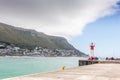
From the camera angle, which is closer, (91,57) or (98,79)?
(98,79)

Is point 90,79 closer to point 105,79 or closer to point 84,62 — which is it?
point 105,79

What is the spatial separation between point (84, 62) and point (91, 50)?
5342 mm

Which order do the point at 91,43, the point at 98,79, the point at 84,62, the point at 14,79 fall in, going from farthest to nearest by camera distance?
the point at 91,43 < the point at 84,62 < the point at 98,79 < the point at 14,79

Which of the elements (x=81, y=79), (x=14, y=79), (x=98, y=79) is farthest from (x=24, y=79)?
(x=98, y=79)

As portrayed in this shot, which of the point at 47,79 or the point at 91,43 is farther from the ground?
the point at 91,43

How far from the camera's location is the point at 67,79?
12.4 metres

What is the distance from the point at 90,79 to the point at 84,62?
31.5 metres

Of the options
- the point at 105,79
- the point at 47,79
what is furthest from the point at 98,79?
the point at 47,79

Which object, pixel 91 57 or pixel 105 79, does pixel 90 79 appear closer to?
pixel 105 79

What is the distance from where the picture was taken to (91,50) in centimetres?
4875

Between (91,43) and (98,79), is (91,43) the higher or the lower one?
the higher one

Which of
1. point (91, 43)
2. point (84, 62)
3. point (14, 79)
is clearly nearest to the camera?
point (14, 79)

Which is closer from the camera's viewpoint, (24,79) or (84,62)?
(24,79)

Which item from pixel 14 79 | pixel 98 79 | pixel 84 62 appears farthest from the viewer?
pixel 84 62
